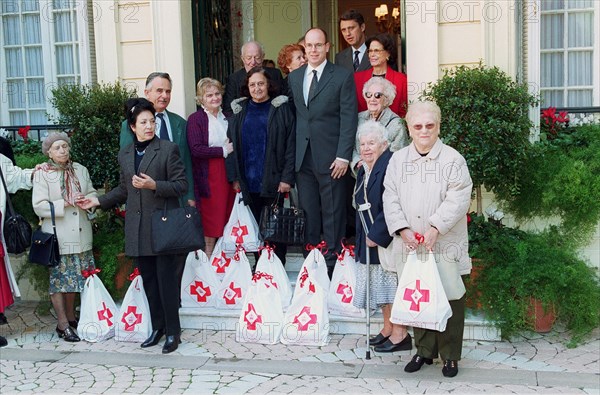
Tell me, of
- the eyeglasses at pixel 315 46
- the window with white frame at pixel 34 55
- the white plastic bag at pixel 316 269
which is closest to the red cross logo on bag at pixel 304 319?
the white plastic bag at pixel 316 269

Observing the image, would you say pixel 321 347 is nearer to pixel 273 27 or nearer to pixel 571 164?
pixel 571 164

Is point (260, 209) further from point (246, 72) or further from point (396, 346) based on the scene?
point (396, 346)

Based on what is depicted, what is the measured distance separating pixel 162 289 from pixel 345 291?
1.47 metres

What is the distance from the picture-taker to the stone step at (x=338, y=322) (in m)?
5.88

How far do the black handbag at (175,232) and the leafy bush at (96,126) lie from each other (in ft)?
4.73

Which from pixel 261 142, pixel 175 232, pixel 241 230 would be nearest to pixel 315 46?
pixel 261 142

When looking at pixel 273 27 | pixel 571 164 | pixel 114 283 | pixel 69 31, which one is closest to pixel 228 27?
pixel 273 27

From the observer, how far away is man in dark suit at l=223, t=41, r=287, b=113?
21.5ft

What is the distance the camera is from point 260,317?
234 inches

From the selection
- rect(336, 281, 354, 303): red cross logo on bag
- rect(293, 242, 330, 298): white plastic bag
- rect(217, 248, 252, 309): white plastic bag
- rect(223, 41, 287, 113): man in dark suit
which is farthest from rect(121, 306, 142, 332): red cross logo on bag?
rect(223, 41, 287, 113): man in dark suit

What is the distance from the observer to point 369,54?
20.8 ft

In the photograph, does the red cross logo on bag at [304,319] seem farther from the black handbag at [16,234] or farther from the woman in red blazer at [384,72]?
the black handbag at [16,234]

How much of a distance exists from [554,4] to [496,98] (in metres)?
1.64

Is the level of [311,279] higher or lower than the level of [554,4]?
lower
